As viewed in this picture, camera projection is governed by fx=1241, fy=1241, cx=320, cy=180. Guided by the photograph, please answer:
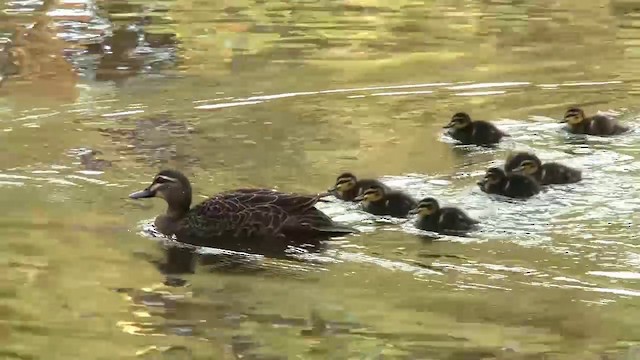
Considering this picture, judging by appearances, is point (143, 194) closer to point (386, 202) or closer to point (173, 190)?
point (173, 190)

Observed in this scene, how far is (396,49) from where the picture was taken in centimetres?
889

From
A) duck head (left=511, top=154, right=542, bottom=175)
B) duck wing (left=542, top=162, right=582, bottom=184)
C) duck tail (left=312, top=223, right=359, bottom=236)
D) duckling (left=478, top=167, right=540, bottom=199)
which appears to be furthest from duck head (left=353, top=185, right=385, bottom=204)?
duck wing (left=542, top=162, right=582, bottom=184)

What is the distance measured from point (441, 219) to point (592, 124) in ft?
6.11

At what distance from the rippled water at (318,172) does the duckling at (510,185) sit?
6 cm

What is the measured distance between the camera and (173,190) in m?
5.18

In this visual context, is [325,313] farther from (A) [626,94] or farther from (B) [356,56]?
(B) [356,56]

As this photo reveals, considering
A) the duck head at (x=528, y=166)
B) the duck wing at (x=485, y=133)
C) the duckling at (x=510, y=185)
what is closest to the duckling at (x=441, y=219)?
the duckling at (x=510, y=185)

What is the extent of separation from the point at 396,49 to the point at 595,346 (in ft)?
17.3

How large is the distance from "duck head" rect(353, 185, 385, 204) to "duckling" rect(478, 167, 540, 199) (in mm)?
531

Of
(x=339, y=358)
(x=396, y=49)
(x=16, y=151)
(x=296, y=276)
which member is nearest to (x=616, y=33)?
(x=396, y=49)

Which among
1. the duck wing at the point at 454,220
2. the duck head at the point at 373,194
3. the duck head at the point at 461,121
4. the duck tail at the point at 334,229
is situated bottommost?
the duck tail at the point at 334,229

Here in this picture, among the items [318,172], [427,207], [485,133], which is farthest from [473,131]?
[427,207]

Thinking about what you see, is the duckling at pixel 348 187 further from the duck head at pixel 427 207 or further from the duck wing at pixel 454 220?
the duck wing at pixel 454 220

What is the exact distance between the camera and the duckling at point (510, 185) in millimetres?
5344
